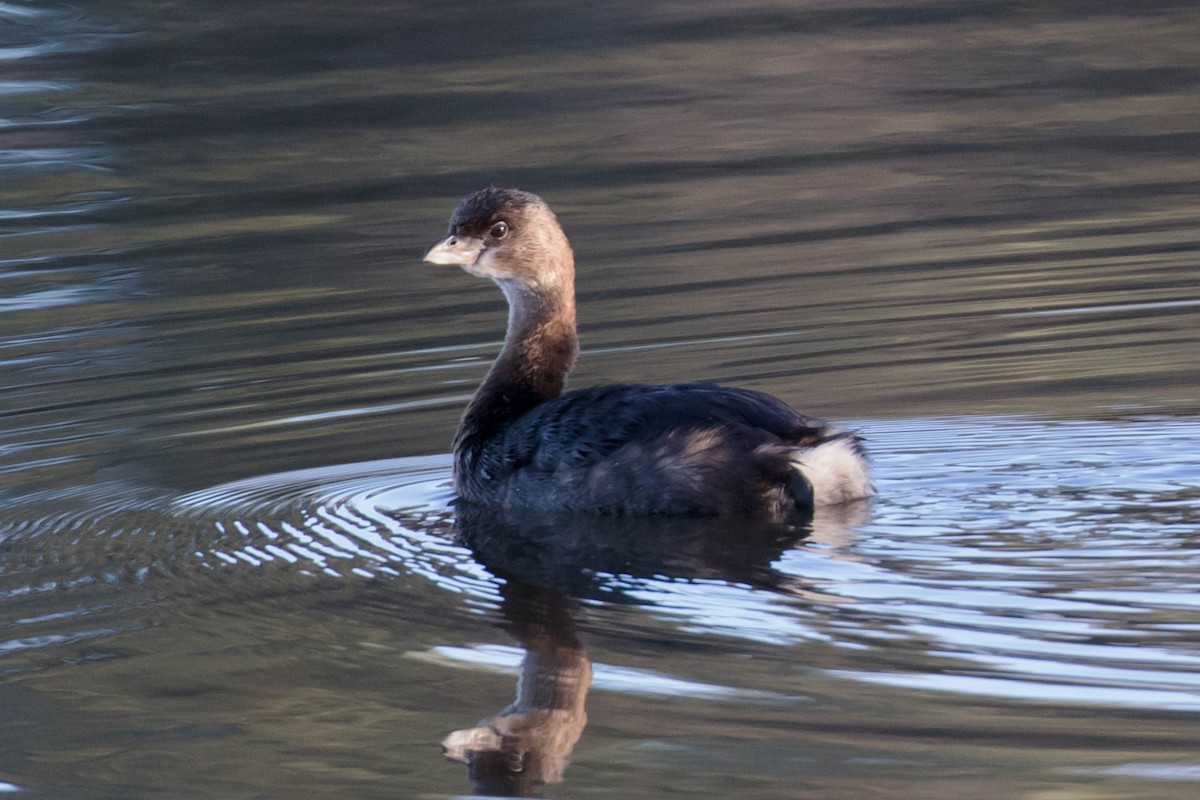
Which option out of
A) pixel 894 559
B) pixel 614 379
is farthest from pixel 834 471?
pixel 614 379

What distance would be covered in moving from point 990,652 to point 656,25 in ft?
47.5

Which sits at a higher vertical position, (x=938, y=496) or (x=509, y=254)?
(x=509, y=254)

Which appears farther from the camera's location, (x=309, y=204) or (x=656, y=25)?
(x=656, y=25)

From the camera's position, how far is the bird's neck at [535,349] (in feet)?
25.3

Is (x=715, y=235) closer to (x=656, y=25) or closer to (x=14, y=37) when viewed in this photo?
(x=656, y=25)

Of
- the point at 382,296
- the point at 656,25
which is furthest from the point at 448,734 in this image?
the point at 656,25

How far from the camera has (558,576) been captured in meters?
6.22

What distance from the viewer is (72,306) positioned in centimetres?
1102

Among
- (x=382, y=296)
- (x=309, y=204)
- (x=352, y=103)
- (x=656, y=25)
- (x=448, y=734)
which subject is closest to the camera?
(x=448, y=734)

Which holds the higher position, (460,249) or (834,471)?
(460,249)

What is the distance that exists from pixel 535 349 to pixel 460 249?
0.47m

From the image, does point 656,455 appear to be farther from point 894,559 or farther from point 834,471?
point 894,559

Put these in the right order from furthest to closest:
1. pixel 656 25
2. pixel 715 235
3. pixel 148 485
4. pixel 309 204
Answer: pixel 656 25 → pixel 309 204 → pixel 715 235 → pixel 148 485

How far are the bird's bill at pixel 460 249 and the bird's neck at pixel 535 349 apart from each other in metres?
0.19
